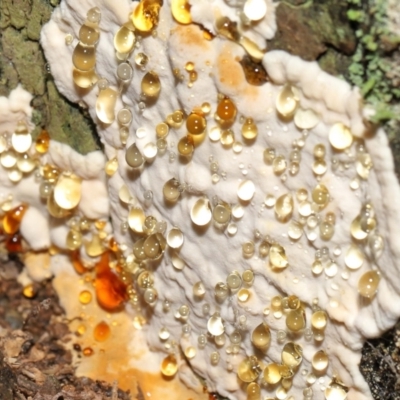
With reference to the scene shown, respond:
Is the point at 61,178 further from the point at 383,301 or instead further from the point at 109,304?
the point at 383,301

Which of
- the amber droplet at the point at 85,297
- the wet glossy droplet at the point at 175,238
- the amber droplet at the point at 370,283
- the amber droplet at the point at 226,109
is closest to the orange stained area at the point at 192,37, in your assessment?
the amber droplet at the point at 226,109

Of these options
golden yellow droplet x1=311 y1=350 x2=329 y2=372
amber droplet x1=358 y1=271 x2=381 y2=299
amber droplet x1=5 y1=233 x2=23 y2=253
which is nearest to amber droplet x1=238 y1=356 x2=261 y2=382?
golden yellow droplet x1=311 y1=350 x2=329 y2=372

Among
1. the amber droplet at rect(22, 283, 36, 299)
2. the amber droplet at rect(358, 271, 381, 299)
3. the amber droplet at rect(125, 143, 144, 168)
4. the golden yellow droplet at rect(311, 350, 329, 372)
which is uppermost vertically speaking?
the amber droplet at rect(358, 271, 381, 299)

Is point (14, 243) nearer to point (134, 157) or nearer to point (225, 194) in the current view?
point (134, 157)

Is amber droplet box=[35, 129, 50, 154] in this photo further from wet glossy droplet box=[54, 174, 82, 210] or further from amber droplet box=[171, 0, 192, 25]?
amber droplet box=[171, 0, 192, 25]

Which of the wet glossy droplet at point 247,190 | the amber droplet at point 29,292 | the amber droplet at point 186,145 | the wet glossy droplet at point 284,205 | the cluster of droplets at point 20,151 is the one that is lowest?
the amber droplet at point 29,292

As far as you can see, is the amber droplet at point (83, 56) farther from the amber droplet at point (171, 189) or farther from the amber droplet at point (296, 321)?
the amber droplet at point (296, 321)

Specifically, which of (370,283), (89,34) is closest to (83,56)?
(89,34)

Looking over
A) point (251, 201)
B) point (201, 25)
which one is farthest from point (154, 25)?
point (251, 201)
